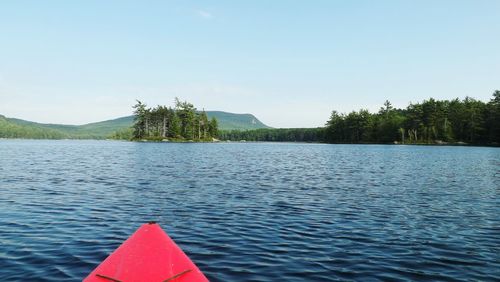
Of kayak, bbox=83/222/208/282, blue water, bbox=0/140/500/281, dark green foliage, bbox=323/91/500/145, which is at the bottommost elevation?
blue water, bbox=0/140/500/281

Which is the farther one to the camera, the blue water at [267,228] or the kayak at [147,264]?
the blue water at [267,228]

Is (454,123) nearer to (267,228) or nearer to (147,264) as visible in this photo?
(267,228)

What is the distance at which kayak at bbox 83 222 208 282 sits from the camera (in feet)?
22.1

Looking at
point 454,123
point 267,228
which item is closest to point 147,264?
point 267,228

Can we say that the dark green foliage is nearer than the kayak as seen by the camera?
No

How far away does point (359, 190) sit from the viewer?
31.2 metres

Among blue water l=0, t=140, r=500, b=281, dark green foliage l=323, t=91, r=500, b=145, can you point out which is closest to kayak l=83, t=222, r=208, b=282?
blue water l=0, t=140, r=500, b=281

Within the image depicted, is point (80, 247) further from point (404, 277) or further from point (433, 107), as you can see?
point (433, 107)

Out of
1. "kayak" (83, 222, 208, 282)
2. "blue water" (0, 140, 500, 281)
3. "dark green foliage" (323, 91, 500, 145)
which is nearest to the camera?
"kayak" (83, 222, 208, 282)

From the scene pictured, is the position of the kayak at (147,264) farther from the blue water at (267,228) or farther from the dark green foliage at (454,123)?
the dark green foliage at (454,123)

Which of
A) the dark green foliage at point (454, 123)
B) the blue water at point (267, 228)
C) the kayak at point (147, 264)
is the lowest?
the blue water at point (267, 228)

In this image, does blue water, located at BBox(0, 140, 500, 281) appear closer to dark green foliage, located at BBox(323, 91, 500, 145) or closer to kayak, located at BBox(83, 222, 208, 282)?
kayak, located at BBox(83, 222, 208, 282)

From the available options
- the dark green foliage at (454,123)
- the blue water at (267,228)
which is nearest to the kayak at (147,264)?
the blue water at (267,228)

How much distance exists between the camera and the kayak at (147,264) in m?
6.74
